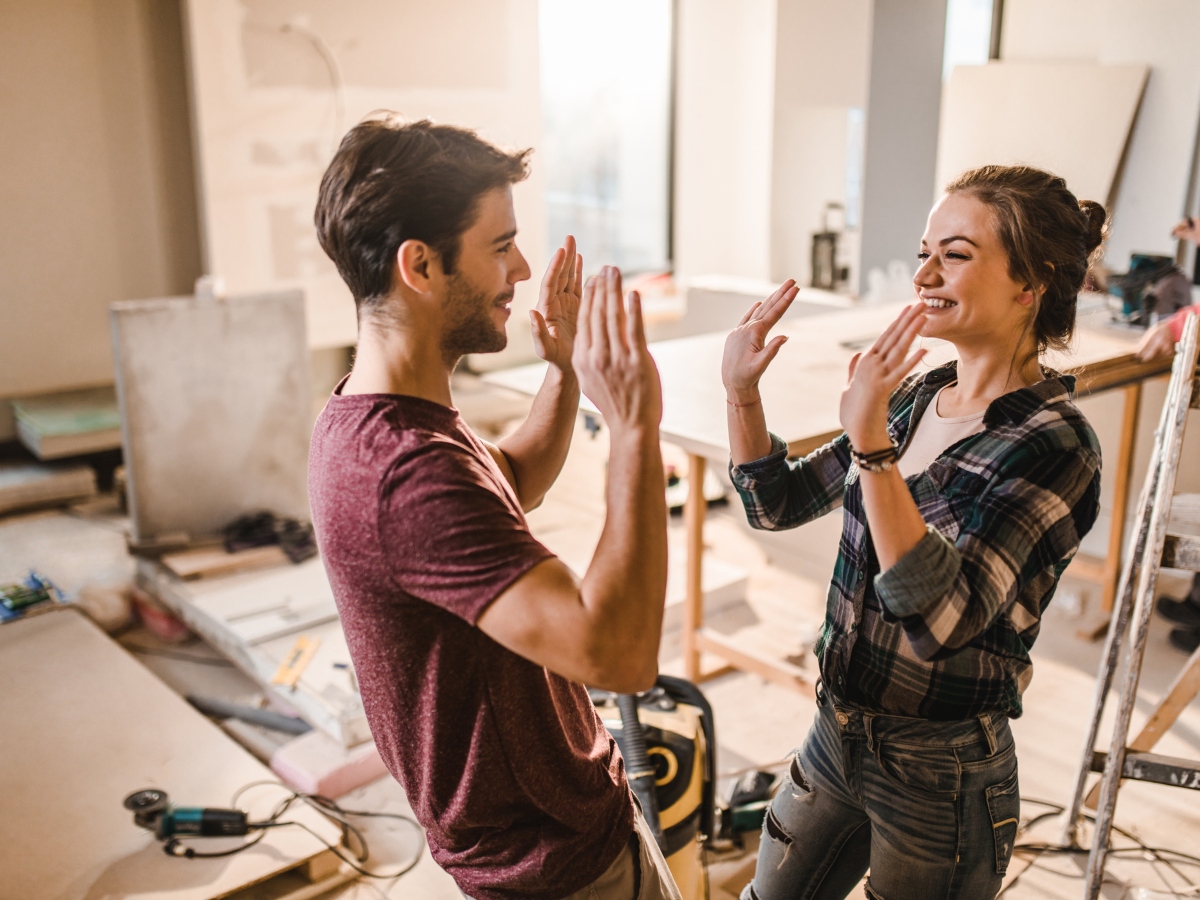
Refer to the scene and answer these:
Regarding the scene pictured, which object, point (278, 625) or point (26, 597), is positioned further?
point (26, 597)

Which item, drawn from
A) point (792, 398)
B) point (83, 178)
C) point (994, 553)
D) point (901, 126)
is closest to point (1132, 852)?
point (792, 398)

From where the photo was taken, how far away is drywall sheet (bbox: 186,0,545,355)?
15.6 ft

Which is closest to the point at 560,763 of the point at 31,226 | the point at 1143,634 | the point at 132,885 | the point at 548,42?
the point at 1143,634

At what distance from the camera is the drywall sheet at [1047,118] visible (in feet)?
14.1

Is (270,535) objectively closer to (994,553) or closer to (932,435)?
(932,435)

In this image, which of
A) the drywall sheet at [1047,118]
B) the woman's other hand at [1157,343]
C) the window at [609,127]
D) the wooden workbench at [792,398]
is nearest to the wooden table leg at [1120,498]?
the wooden workbench at [792,398]

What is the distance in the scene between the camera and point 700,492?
3057 mm

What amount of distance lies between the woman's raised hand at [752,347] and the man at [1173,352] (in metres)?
2.10

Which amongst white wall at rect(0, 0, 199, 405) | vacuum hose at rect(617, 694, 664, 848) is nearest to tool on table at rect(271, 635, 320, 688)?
vacuum hose at rect(617, 694, 664, 848)

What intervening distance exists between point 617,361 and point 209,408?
10.6 feet

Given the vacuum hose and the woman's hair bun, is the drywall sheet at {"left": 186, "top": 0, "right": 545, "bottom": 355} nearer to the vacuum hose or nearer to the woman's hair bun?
the vacuum hose

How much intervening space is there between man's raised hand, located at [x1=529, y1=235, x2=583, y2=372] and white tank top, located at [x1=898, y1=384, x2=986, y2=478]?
48 centimetres

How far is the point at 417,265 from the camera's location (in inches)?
42.6

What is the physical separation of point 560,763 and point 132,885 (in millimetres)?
1591
